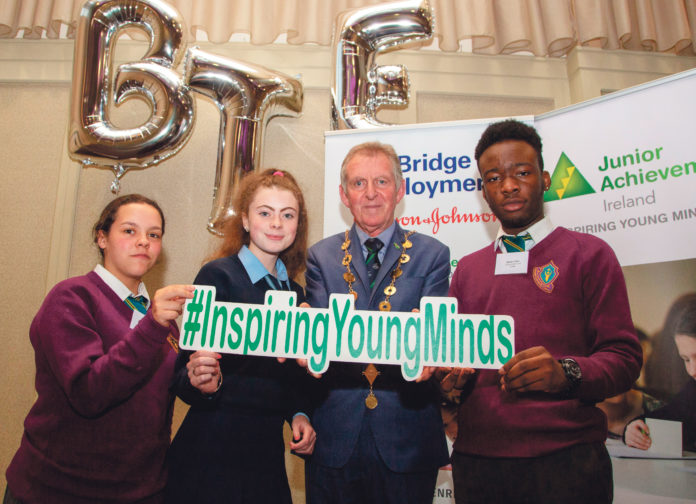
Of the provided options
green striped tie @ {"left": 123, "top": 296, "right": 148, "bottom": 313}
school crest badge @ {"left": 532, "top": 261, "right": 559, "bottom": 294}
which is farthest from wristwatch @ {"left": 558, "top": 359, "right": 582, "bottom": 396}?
green striped tie @ {"left": 123, "top": 296, "right": 148, "bottom": 313}

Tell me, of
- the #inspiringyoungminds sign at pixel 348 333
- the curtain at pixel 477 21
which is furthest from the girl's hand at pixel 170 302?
the curtain at pixel 477 21

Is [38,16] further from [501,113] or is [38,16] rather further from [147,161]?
[501,113]

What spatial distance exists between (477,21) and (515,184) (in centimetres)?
205

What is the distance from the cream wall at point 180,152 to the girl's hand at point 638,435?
194 centimetres

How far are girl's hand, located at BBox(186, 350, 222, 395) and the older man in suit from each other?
368 mm

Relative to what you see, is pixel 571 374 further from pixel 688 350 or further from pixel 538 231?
pixel 688 350

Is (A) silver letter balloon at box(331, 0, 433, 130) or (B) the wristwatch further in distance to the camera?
(A) silver letter balloon at box(331, 0, 433, 130)

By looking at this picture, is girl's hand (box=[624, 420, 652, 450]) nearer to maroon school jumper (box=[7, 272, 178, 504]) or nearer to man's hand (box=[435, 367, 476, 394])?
man's hand (box=[435, 367, 476, 394])

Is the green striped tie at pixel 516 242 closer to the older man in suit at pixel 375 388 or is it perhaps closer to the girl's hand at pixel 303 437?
the older man in suit at pixel 375 388

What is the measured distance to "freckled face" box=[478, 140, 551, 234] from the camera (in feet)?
5.25

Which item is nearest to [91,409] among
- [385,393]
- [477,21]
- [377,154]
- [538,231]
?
[385,393]

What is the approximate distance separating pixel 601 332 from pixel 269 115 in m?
2.10

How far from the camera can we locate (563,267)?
151cm

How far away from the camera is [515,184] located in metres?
1.60
